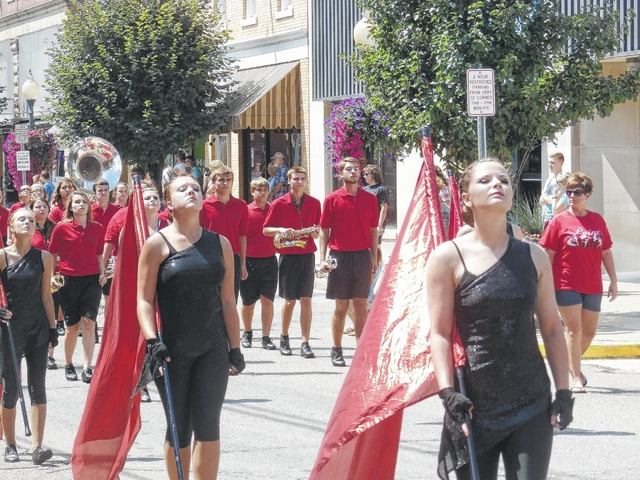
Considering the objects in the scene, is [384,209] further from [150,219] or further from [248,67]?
[248,67]

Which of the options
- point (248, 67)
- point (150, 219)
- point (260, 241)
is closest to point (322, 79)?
point (248, 67)

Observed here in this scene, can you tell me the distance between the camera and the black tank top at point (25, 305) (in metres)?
8.38

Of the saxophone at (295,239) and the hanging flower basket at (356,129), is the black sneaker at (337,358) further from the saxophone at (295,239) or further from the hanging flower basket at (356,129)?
the hanging flower basket at (356,129)

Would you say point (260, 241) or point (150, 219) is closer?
point (150, 219)

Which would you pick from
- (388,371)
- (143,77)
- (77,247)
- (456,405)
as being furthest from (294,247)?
(143,77)

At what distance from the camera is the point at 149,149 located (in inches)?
1110

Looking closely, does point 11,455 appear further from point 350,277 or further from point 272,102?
point 272,102

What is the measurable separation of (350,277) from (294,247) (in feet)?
3.99

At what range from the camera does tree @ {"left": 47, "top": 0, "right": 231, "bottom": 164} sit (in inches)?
1099

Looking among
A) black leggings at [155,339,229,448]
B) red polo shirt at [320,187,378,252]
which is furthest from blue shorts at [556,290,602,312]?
black leggings at [155,339,229,448]

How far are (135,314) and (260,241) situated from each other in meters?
7.06

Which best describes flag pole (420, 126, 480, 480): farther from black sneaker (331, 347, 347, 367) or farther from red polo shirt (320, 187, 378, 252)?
black sneaker (331, 347, 347, 367)

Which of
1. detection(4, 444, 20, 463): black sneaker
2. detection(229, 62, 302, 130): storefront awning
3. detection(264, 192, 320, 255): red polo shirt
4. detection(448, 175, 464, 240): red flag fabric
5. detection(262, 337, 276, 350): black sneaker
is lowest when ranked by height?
detection(262, 337, 276, 350): black sneaker

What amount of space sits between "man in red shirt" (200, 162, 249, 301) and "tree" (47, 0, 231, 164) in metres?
15.4
